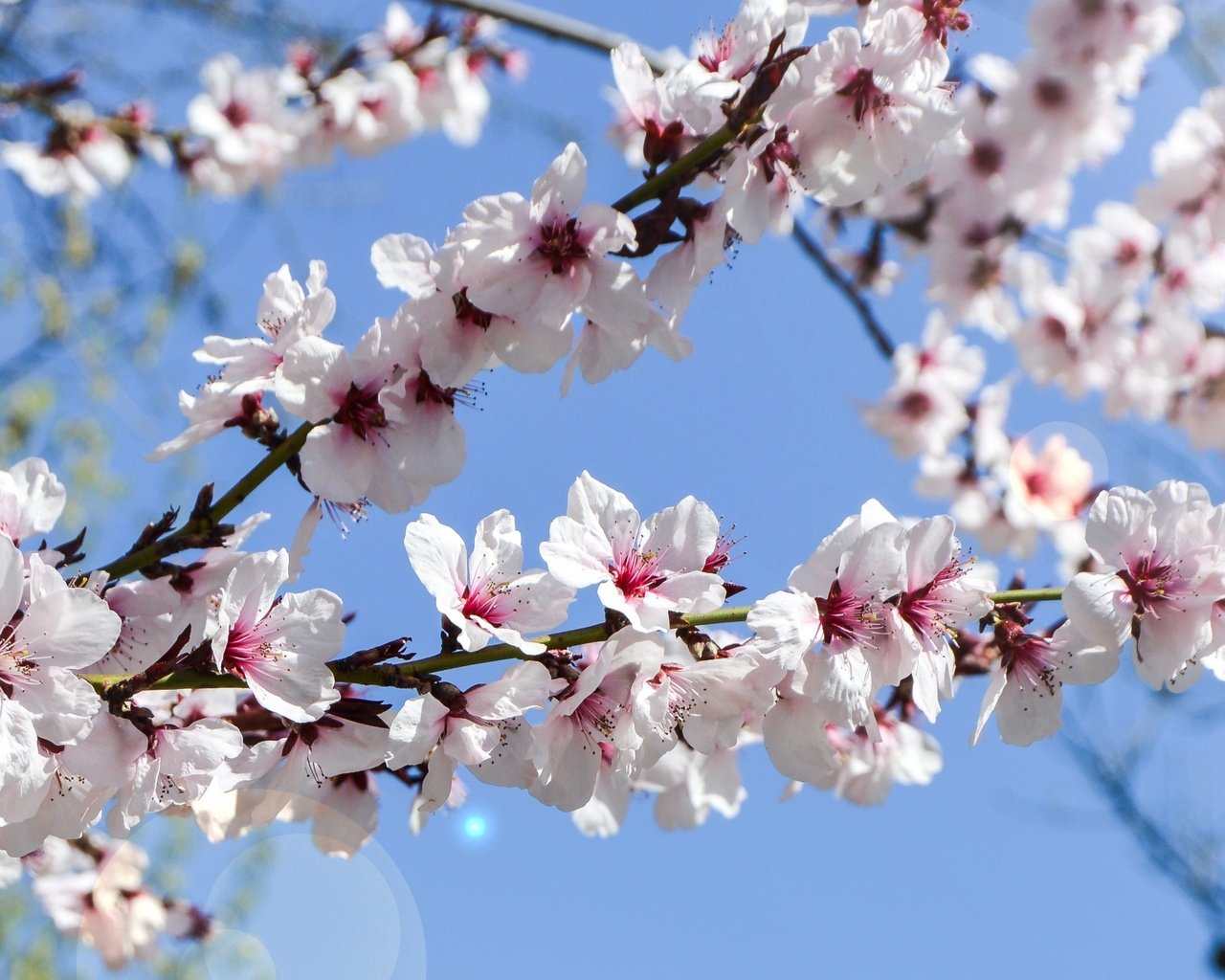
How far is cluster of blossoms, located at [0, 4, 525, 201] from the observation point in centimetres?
391

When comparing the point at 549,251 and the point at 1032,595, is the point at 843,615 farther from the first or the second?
the point at 549,251

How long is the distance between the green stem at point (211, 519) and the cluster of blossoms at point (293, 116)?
2841 millimetres

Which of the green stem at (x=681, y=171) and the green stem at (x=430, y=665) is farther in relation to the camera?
the green stem at (x=681, y=171)

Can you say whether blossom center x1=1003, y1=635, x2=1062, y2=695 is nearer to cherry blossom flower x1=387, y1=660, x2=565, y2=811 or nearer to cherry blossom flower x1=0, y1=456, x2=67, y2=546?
cherry blossom flower x1=387, y1=660, x2=565, y2=811

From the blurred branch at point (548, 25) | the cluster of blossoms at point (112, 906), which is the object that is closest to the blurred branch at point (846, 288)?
the blurred branch at point (548, 25)

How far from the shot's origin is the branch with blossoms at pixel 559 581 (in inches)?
49.5

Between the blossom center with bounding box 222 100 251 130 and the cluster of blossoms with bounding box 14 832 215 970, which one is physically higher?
the blossom center with bounding box 222 100 251 130

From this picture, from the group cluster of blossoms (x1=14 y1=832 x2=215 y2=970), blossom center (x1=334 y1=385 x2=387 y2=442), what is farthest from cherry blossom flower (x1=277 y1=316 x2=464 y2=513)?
cluster of blossoms (x1=14 y1=832 x2=215 y2=970)

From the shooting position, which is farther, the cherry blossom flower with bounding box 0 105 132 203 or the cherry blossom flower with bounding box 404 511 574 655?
the cherry blossom flower with bounding box 0 105 132 203

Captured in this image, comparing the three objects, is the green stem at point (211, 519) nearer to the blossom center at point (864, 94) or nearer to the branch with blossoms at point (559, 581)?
the branch with blossoms at point (559, 581)

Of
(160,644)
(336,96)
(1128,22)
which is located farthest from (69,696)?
(1128,22)

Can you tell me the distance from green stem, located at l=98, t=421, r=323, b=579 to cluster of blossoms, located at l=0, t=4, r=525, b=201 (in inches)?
112

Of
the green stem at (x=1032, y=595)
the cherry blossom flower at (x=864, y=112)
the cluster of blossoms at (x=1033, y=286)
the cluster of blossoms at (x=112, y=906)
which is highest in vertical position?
the cherry blossom flower at (x=864, y=112)

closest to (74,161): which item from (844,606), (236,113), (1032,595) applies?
(236,113)
